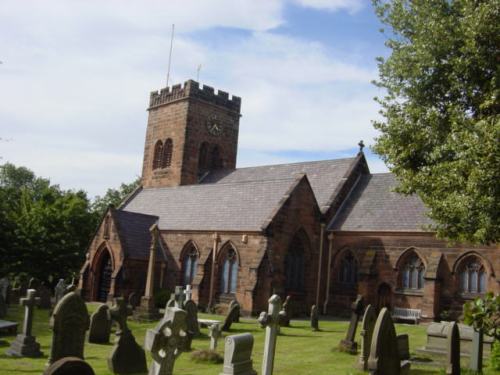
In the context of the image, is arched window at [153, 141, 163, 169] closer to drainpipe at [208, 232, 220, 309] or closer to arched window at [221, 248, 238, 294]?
drainpipe at [208, 232, 220, 309]

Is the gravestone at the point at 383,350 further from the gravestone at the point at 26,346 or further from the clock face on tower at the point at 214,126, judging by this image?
the clock face on tower at the point at 214,126

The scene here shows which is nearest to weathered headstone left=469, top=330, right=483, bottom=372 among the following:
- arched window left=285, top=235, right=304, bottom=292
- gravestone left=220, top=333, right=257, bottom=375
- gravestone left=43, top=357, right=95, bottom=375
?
gravestone left=220, top=333, right=257, bottom=375

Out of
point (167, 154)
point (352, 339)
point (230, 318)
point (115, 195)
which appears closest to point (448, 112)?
point (352, 339)

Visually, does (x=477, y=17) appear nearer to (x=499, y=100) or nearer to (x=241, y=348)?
(x=499, y=100)

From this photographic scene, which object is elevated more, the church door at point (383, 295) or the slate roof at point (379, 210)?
the slate roof at point (379, 210)

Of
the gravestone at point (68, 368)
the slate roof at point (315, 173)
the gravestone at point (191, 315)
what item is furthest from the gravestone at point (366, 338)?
the slate roof at point (315, 173)

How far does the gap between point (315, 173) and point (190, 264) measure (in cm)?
1007

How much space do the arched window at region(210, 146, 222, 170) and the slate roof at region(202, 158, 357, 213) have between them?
324cm

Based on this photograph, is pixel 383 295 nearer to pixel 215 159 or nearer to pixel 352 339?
pixel 352 339

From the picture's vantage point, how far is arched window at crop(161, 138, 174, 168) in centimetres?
4419

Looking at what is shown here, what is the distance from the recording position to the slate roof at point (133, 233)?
104ft

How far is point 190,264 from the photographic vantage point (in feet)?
106

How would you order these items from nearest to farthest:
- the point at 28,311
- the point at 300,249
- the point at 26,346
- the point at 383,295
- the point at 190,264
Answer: the point at 26,346 < the point at 28,311 < the point at 383,295 < the point at 300,249 < the point at 190,264

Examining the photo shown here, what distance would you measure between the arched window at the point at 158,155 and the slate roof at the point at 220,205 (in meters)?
6.08
